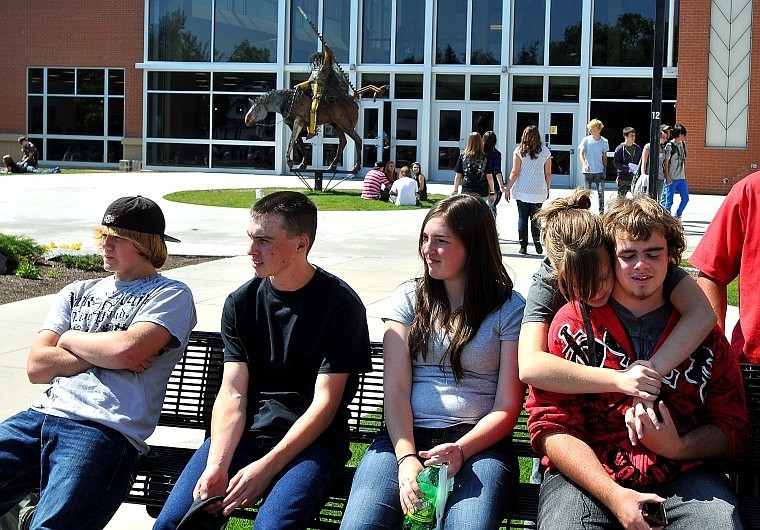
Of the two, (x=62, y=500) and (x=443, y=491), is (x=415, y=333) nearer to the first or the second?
(x=443, y=491)

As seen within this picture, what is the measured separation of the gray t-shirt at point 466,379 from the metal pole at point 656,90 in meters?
5.06

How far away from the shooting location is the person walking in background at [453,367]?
3783 millimetres

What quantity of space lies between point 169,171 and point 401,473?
3707cm

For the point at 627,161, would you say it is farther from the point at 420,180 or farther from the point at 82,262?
the point at 82,262

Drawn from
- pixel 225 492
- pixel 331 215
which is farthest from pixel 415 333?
pixel 331 215

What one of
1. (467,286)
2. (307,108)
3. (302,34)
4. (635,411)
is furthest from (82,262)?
(302,34)

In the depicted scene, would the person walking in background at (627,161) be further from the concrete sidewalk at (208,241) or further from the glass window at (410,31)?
the glass window at (410,31)

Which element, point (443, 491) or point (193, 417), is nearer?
point (443, 491)

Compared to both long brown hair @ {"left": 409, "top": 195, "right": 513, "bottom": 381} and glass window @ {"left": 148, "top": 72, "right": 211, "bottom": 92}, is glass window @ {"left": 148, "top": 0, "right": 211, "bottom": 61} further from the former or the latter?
long brown hair @ {"left": 409, "top": 195, "right": 513, "bottom": 381}

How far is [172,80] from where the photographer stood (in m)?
39.9

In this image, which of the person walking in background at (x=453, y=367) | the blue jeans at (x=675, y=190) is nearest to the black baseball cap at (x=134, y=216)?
the person walking in background at (x=453, y=367)

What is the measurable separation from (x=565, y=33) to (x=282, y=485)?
1293 inches

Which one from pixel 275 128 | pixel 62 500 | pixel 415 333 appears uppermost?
pixel 275 128

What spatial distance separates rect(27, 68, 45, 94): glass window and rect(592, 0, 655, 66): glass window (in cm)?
2213
